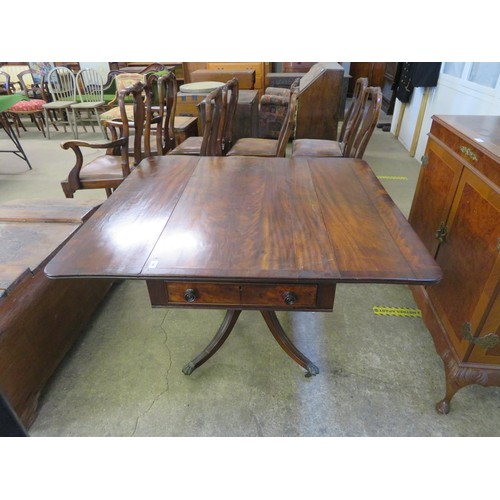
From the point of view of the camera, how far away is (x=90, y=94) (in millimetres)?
5281

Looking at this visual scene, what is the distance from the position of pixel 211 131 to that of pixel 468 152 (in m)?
1.44

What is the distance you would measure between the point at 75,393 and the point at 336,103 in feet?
10.5

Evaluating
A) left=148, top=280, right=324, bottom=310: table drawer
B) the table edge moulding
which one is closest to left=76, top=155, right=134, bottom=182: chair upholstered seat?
the table edge moulding

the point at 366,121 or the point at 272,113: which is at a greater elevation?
the point at 366,121

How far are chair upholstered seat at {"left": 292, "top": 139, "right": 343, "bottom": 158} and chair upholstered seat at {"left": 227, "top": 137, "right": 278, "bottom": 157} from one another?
181 millimetres

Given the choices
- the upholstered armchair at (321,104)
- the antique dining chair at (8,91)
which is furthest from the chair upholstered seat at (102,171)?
the antique dining chair at (8,91)

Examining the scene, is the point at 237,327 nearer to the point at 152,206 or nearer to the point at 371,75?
the point at 152,206

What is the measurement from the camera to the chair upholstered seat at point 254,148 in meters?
2.57

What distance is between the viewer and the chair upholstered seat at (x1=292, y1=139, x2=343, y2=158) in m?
2.43

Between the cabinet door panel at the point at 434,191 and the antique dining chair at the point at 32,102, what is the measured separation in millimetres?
5186

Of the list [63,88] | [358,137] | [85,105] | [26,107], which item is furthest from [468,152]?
[63,88]

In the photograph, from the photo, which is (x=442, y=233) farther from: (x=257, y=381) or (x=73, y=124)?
(x=73, y=124)

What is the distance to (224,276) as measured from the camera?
93cm

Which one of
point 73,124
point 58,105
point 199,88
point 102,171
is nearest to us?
point 102,171
